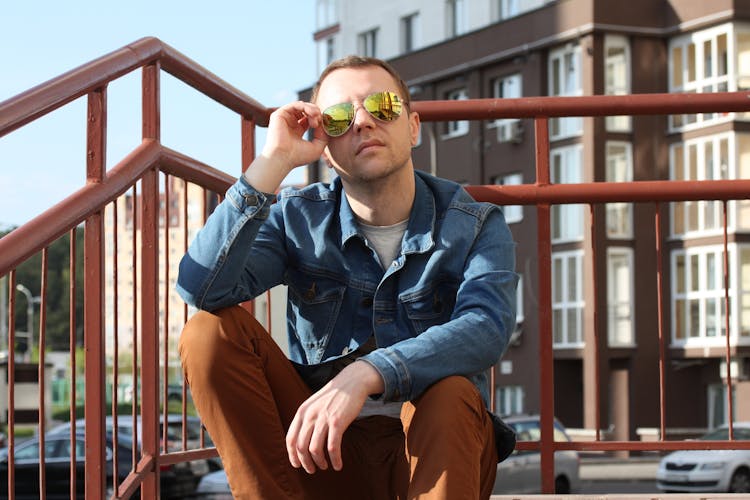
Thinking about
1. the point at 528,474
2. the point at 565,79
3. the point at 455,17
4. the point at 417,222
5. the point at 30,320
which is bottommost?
the point at 528,474

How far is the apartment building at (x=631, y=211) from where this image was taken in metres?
35.0

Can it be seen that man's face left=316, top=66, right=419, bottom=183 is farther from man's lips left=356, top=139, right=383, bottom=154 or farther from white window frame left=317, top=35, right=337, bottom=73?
white window frame left=317, top=35, right=337, bottom=73

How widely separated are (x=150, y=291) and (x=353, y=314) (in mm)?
666

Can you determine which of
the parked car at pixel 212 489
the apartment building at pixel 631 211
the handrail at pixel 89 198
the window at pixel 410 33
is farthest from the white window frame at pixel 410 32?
the handrail at pixel 89 198

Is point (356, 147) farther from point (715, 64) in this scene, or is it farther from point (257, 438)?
point (715, 64)

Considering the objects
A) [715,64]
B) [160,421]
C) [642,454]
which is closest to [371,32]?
[715,64]

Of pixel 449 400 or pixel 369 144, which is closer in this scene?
pixel 449 400

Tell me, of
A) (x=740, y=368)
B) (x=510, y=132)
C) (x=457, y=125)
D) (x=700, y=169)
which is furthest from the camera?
(x=457, y=125)

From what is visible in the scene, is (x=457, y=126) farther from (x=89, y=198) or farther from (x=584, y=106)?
(x=89, y=198)

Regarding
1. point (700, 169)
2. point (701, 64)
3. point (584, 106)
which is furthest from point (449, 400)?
point (701, 64)

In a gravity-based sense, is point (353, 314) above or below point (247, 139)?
below

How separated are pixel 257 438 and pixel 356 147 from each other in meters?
0.76

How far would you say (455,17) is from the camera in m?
41.7

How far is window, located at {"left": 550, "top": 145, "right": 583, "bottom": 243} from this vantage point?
36375 mm
